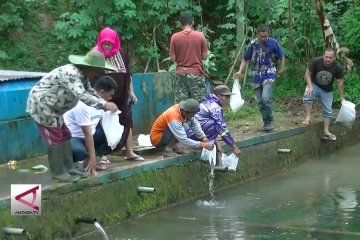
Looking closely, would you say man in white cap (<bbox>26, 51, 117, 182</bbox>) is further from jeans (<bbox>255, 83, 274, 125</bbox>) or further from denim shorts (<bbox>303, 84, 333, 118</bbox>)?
denim shorts (<bbox>303, 84, 333, 118</bbox>)

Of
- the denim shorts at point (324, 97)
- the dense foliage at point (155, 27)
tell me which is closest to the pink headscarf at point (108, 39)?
the dense foliage at point (155, 27)

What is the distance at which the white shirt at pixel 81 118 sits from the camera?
7.17m

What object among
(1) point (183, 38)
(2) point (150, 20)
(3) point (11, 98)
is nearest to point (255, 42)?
(1) point (183, 38)

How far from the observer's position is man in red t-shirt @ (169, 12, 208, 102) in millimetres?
9492

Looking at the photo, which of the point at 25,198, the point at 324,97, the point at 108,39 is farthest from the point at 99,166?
the point at 324,97

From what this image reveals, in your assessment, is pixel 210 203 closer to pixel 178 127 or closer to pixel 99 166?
pixel 178 127

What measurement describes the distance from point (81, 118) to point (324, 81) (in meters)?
4.90

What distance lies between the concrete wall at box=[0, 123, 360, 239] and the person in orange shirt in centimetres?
27

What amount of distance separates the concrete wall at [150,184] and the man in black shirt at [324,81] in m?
0.26

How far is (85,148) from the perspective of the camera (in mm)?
7340

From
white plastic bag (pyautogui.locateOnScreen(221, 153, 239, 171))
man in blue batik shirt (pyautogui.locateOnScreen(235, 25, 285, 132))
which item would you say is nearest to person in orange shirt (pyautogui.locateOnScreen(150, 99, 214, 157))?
white plastic bag (pyautogui.locateOnScreen(221, 153, 239, 171))

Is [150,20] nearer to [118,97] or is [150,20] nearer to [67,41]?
[67,41]

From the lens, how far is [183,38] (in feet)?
31.2

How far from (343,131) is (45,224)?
21.8 ft
